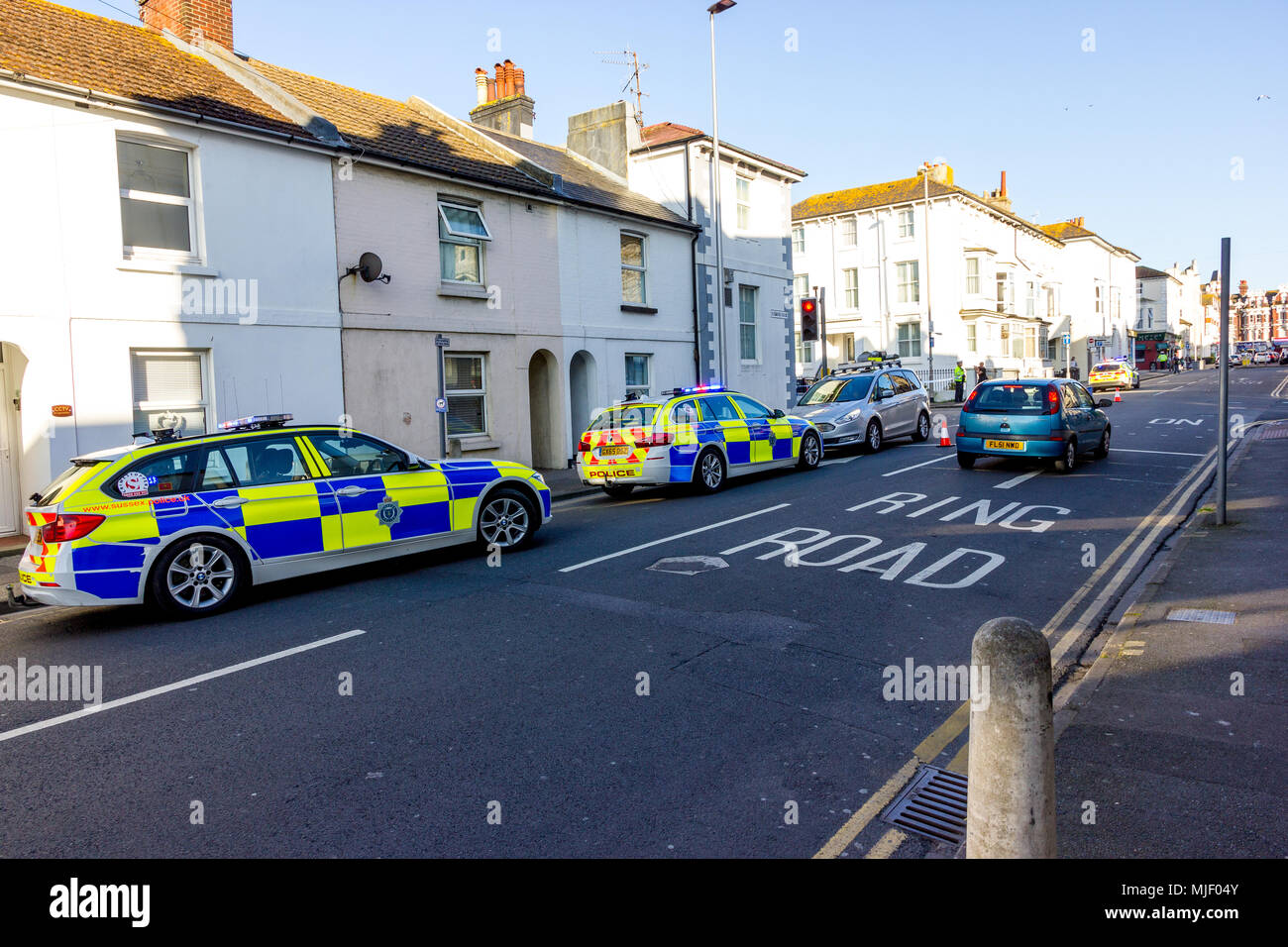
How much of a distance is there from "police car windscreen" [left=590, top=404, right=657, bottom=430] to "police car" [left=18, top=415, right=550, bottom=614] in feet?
14.6

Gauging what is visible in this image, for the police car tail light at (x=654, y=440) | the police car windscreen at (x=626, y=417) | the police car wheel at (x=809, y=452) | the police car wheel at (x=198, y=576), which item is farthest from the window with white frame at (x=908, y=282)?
the police car wheel at (x=198, y=576)

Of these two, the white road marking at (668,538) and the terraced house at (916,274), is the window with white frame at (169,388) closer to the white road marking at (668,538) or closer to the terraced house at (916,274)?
the white road marking at (668,538)

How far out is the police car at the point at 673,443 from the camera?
13.8 m

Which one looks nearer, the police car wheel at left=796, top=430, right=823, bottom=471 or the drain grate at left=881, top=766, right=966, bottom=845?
the drain grate at left=881, top=766, right=966, bottom=845

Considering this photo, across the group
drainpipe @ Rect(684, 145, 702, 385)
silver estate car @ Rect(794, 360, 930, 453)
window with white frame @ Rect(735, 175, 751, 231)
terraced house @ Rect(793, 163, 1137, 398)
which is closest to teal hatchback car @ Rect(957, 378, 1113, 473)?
silver estate car @ Rect(794, 360, 930, 453)

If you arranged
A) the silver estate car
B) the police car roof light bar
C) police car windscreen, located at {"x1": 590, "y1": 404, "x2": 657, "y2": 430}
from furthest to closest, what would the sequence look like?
the silver estate car → police car windscreen, located at {"x1": 590, "y1": 404, "x2": 657, "y2": 430} → the police car roof light bar

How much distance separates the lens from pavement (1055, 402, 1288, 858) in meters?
3.71

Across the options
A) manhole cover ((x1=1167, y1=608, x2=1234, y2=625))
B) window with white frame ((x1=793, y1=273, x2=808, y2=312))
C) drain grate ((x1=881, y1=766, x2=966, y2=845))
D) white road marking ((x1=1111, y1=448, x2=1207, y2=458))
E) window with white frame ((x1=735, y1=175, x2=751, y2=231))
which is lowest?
drain grate ((x1=881, y1=766, x2=966, y2=845))

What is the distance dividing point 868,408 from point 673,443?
6.70 m

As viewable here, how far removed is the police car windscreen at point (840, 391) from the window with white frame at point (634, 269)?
4.62 metres

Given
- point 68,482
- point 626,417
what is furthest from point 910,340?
point 68,482

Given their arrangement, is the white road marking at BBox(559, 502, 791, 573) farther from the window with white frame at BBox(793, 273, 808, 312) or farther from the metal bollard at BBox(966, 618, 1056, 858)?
the window with white frame at BBox(793, 273, 808, 312)

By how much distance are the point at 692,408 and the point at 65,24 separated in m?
11.1

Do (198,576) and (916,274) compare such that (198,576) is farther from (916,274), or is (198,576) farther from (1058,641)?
(916,274)
